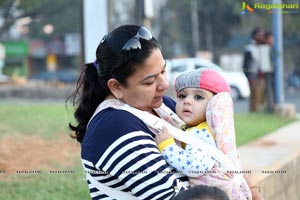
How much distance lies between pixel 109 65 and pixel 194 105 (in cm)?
38

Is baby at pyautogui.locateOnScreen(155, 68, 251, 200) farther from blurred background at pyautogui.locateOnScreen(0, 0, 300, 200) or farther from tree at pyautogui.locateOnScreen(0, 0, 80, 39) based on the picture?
tree at pyautogui.locateOnScreen(0, 0, 80, 39)

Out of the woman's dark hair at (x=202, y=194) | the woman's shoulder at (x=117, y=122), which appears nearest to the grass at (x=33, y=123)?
the woman's shoulder at (x=117, y=122)

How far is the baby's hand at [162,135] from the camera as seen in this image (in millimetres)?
1975

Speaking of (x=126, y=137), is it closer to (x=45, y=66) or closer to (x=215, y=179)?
(x=215, y=179)

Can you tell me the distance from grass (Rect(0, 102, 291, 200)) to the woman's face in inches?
84.9

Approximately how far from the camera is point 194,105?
217 cm

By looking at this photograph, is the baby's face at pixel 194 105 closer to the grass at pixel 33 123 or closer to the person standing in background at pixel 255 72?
the grass at pixel 33 123

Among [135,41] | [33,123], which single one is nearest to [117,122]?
[135,41]

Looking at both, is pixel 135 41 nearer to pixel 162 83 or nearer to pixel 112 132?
pixel 162 83

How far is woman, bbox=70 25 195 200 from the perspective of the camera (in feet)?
6.18

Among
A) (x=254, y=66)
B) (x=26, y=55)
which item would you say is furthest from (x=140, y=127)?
(x=26, y=55)

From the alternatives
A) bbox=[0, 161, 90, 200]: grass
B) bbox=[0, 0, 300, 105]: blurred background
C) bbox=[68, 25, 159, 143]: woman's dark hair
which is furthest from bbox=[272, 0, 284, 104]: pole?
bbox=[68, 25, 159, 143]: woman's dark hair

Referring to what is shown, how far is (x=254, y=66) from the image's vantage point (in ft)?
35.5

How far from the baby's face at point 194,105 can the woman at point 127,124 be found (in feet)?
0.44
